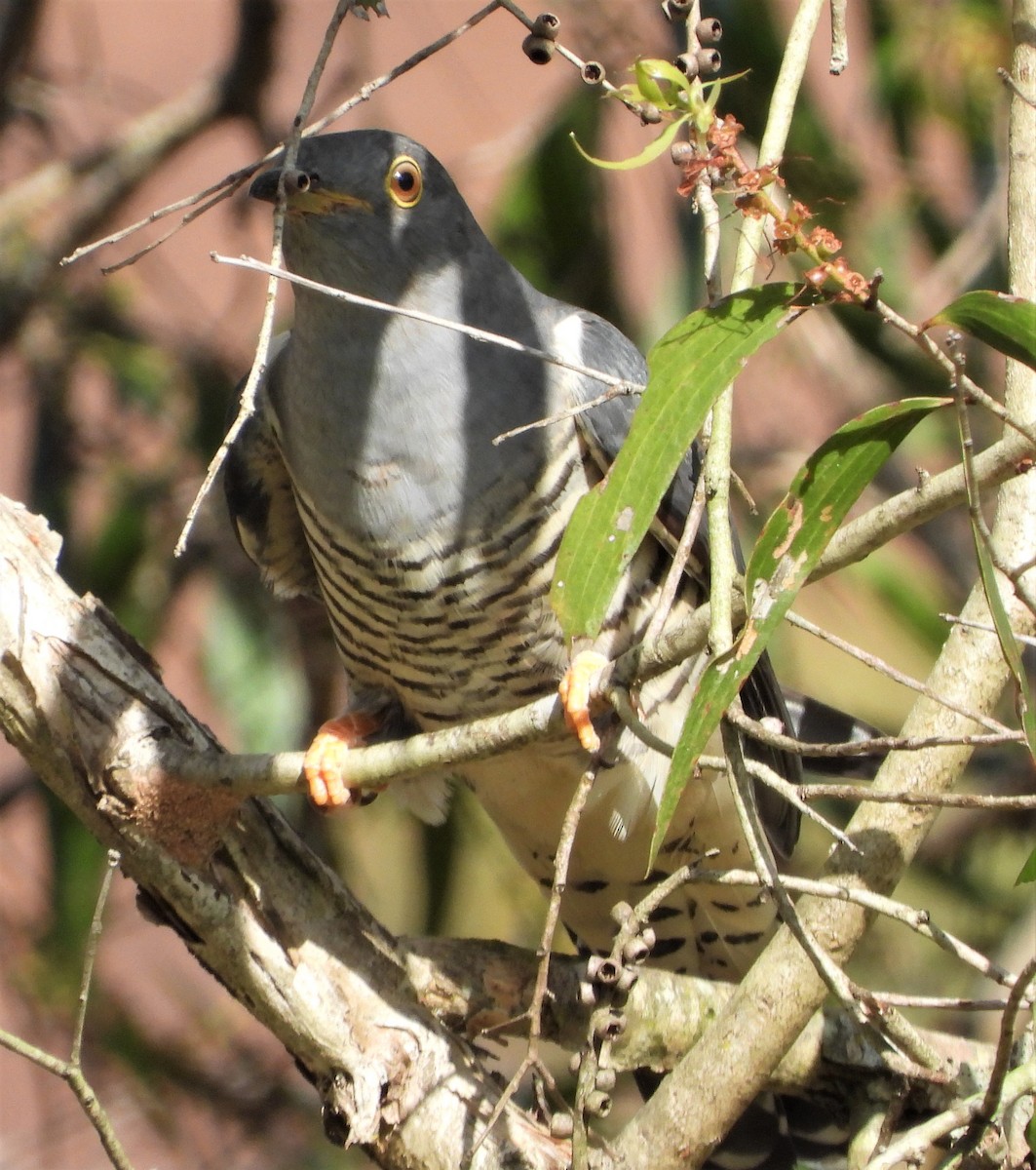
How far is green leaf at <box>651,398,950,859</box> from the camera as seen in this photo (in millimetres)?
1210

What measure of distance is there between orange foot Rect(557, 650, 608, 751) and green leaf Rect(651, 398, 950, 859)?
0.38 m

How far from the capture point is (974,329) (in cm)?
121

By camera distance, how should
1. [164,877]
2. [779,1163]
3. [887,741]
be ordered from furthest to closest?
[779,1163], [164,877], [887,741]

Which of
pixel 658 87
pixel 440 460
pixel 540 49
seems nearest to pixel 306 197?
pixel 440 460

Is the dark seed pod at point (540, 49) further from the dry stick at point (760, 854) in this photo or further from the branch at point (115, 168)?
the branch at point (115, 168)

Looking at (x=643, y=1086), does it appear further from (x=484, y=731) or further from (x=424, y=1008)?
(x=484, y=731)

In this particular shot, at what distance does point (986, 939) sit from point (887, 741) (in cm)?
249

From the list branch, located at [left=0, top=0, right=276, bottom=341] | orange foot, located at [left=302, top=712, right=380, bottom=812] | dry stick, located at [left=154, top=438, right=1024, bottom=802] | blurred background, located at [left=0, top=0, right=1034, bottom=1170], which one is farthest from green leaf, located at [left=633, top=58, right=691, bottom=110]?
branch, located at [left=0, top=0, right=276, bottom=341]

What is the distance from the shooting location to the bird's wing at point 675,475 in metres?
2.17

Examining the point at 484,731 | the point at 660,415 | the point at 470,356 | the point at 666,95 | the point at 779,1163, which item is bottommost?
the point at 779,1163

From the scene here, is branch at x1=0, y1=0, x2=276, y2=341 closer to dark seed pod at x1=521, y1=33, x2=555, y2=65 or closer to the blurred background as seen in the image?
the blurred background

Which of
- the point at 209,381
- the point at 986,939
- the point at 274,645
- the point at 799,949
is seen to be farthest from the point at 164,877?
the point at 986,939

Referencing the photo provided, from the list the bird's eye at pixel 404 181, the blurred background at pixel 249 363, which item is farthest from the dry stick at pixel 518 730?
the blurred background at pixel 249 363

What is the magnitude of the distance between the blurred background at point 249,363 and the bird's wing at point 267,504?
652 mm
